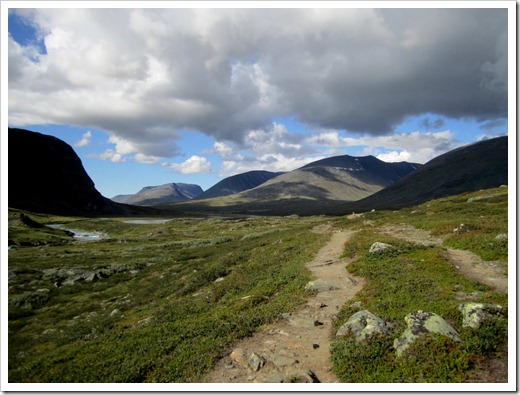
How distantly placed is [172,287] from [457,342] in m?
27.3

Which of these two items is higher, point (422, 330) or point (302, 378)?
point (422, 330)

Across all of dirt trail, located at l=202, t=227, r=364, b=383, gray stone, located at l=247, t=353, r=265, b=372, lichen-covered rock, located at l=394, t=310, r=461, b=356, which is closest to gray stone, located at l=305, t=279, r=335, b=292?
dirt trail, located at l=202, t=227, r=364, b=383

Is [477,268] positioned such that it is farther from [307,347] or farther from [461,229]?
[307,347]

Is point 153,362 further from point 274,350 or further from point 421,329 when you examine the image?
point 421,329

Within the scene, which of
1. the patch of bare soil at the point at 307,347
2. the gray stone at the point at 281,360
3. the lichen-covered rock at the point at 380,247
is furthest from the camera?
the lichen-covered rock at the point at 380,247

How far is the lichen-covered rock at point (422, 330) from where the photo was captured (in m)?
11.5

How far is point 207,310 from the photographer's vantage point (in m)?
21.8

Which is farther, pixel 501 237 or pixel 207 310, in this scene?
pixel 501 237

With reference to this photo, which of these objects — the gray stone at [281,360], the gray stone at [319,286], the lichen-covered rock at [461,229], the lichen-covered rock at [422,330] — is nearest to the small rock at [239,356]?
the gray stone at [281,360]

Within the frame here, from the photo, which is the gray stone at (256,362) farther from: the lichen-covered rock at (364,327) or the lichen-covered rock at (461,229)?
the lichen-covered rock at (461,229)

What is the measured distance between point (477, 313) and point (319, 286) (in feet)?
32.0

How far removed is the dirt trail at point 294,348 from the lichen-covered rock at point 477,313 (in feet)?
17.8

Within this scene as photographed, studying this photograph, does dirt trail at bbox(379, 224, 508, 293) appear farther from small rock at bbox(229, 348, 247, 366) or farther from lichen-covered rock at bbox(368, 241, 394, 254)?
small rock at bbox(229, 348, 247, 366)

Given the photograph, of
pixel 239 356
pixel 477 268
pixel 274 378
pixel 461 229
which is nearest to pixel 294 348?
pixel 274 378
